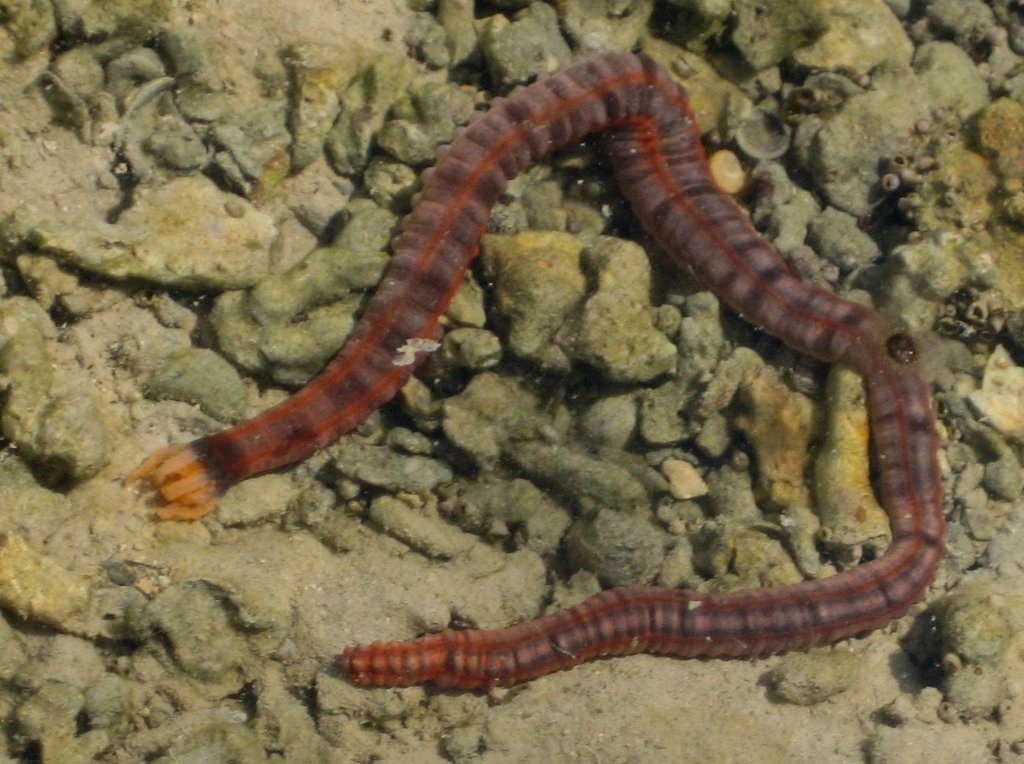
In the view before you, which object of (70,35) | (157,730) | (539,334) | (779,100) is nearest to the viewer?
(157,730)

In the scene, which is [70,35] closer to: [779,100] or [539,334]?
[539,334]

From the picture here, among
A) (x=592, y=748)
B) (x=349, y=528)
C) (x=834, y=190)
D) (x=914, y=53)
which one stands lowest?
(x=592, y=748)

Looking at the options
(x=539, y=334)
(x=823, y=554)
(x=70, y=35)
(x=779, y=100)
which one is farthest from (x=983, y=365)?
(x=70, y=35)

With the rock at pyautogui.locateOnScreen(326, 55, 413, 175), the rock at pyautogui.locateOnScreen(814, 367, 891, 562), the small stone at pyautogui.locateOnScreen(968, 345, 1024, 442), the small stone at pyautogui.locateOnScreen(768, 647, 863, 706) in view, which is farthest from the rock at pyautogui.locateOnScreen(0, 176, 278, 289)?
the small stone at pyautogui.locateOnScreen(968, 345, 1024, 442)

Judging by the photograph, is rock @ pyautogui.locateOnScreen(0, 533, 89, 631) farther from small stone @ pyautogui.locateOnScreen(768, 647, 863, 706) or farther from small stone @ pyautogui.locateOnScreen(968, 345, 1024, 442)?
small stone @ pyautogui.locateOnScreen(968, 345, 1024, 442)

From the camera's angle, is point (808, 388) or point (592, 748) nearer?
point (592, 748)

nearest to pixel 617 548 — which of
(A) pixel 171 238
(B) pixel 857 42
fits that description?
(A) pixel 171 238

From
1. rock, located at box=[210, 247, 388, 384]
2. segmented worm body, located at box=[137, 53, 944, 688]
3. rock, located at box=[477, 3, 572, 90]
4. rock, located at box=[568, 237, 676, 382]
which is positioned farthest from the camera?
rock, located at box=[477, 3, 572, 90]

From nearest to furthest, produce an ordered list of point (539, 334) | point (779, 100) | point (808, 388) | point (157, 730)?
→ point (157, 730), point (539, 334), point (808, 388), point (779, 100)

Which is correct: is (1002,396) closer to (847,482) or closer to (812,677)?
(847,482)
